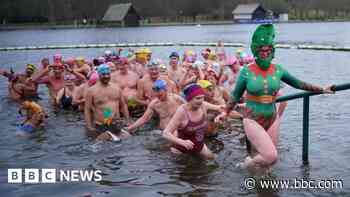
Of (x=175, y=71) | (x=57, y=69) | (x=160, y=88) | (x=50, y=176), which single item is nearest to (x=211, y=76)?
(x=175, y=71)

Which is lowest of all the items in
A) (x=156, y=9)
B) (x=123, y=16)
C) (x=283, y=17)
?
(x=123, y=16)

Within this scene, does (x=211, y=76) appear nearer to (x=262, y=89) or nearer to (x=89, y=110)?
(x=89, y=110)

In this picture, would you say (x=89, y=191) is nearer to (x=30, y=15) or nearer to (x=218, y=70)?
(x=218, y=70)

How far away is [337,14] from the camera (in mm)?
110250

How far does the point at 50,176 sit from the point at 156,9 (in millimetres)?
102610

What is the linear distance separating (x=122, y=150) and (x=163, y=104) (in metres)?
1.23

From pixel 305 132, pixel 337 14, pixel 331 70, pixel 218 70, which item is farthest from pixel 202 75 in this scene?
pixel 337 14

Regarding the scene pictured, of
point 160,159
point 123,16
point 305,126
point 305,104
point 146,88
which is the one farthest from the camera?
point 123,16

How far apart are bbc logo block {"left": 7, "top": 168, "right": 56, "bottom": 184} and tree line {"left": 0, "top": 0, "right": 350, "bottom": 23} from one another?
86.0m

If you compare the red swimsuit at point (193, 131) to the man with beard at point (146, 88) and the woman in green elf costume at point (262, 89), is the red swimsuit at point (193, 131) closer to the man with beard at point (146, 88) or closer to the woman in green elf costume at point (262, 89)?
the woman in green elf costume at point (262, 89)

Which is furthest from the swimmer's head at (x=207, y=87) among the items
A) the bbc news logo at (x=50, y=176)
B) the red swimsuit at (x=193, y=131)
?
the bbc news logo at (x=50, y=176)

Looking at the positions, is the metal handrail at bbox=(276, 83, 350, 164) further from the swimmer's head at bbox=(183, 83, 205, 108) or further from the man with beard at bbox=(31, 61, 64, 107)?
the man with beard at bbox=(31, 61, 64, 107)

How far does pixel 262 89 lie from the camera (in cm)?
698

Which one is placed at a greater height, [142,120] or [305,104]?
[305,104]
